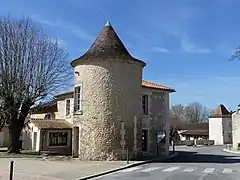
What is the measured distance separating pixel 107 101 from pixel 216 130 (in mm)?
48529

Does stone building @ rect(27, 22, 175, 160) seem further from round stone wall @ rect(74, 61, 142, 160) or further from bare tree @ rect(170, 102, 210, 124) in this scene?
bare tree @ rect(170, 102, 210, 124)

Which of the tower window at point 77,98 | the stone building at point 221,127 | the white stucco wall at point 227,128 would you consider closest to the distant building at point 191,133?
the stone building at point 221,127

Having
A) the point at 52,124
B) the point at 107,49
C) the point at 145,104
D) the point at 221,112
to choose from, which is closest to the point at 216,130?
the point at 221,112

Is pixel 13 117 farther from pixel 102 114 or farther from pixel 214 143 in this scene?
pixel 214 143

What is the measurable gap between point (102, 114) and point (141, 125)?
3.95 metres

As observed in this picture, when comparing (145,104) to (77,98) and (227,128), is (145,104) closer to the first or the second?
(77,98)

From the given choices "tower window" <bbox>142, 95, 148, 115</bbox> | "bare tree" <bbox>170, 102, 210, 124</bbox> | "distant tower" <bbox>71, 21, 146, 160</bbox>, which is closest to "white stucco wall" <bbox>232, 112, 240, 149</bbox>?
"tower window" <bbox>142, 95, 148, 115</bbox>

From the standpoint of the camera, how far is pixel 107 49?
84.8 feet

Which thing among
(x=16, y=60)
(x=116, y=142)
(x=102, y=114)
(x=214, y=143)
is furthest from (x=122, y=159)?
(x=214, y=143)

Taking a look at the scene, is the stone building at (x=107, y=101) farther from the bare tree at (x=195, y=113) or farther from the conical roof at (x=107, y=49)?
the bare tree at (x=195, y=113)

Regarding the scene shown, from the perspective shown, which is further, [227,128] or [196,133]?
[196,133]

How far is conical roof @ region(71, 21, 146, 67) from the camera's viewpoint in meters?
25.4

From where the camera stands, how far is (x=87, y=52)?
26.4 m

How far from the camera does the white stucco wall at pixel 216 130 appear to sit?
2653 inches
